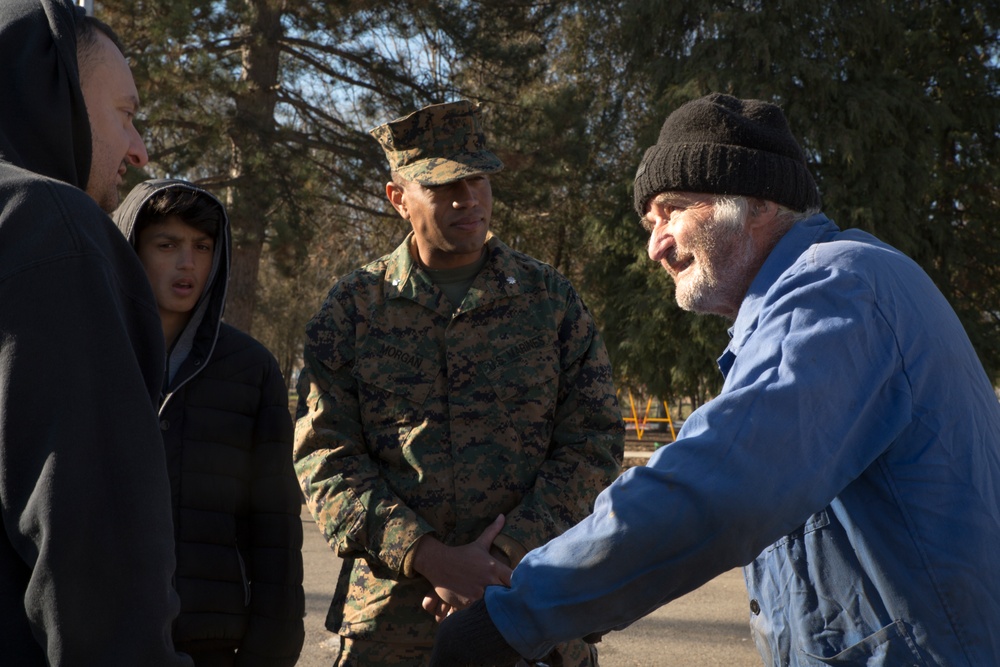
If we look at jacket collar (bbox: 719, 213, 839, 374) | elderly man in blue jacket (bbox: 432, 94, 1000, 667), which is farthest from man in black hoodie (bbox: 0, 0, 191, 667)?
jacket collar (bbox: 719, 213, 839, 374)

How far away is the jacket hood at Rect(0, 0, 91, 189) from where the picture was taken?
1.62 meters

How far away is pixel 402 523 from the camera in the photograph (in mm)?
2834

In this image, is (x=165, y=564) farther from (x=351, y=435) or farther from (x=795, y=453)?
(x=351, y=435)

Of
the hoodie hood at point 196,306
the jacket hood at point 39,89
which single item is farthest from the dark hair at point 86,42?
the hoodie hood at point 196,306

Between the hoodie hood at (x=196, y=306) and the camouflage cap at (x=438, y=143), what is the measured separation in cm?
66

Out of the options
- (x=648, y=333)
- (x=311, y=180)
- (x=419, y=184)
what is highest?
Result: (x=311, y=180)

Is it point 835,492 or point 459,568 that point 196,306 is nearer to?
point 459,568

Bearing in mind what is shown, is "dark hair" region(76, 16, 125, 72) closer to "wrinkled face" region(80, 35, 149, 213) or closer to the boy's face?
"wrinkled face" region(80, 35, 149, 213)

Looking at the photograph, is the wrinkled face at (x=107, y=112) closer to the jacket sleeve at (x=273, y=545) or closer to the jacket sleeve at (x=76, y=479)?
the jacket sleeve at (x=76, y=479)

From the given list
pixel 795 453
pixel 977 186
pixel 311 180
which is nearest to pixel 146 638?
pixel 795 453

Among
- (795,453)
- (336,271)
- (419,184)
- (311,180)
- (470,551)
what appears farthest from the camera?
(336,271)

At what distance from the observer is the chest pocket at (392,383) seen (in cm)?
301

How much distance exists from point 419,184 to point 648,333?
1451cm

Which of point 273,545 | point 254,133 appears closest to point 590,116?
point 254,133
